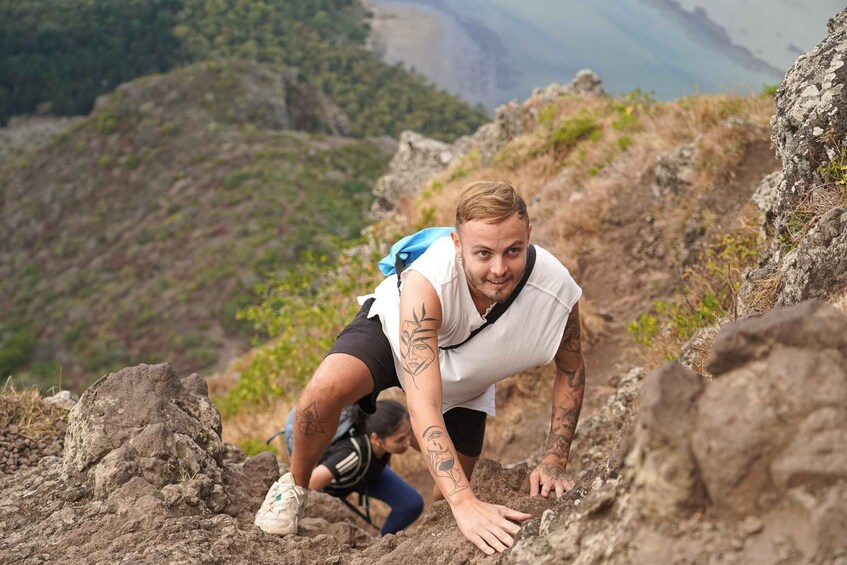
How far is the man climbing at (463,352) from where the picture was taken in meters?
3.10

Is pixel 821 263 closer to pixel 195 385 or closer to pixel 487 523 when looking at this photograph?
pixel 487 523

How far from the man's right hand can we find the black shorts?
873 mm

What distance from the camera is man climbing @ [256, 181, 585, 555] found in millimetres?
3104

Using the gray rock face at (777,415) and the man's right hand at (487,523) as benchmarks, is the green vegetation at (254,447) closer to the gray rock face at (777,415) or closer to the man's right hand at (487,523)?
the man's right hand at (487,523)

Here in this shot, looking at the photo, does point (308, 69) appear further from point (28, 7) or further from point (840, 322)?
point (840, 322)

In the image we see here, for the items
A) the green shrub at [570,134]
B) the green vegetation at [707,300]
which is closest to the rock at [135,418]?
the green vegetation at [707,300]

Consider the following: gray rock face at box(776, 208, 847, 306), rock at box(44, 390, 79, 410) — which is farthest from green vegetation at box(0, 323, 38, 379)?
gray rock face at box(776, 208, 847, 306)

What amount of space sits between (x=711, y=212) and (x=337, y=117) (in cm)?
6139

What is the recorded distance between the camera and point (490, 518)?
287 centimetres

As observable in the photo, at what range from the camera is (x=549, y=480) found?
340 centimetres

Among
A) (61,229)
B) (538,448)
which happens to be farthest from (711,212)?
(61,229)

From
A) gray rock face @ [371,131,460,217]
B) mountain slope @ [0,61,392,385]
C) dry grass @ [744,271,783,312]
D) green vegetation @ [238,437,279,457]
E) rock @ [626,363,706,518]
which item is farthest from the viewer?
mountain slope @ [0,61,392,385]

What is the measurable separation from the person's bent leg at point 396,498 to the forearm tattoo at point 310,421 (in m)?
2.00

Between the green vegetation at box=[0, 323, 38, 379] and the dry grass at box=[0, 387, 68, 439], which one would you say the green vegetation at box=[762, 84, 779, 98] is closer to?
the dry grass at box=[0, 387, 68, 439]
